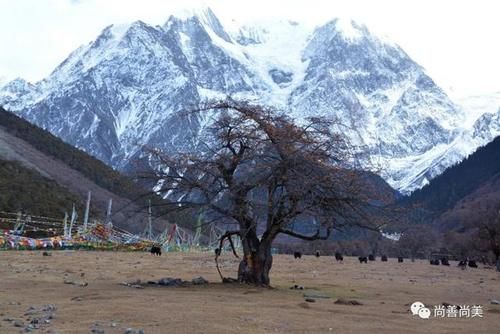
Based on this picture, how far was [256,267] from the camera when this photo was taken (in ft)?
59.5

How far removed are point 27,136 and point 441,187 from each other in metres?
109

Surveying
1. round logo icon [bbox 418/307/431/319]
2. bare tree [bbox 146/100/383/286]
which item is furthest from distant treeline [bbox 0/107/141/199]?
round logo icon [bbox 418/307/431/319]

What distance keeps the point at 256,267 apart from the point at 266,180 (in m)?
2.68

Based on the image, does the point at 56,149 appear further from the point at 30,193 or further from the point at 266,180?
the point at 266,180

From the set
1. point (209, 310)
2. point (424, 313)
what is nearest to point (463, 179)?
point (424, 313)

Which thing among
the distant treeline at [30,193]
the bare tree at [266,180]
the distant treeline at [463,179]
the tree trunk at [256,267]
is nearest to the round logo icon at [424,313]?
the bare tree at [266,180]

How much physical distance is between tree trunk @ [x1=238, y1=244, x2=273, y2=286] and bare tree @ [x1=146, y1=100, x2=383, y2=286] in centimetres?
3

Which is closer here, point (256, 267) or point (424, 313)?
point (424, 313)

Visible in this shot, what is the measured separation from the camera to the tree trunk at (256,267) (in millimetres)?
18125

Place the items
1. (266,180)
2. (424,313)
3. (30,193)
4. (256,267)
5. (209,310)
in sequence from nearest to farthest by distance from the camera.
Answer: (209,310), (424,313), (266,180), (256,267), (30,193)

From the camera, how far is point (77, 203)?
8650 cm

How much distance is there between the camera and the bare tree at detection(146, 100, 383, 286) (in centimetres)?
1689

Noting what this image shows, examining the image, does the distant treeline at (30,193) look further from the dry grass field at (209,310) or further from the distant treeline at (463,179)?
the distant treeline at (463,179)

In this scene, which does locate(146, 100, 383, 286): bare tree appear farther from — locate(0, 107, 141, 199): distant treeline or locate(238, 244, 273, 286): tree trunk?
locate(0, 107, 141, 199): distant treeline
